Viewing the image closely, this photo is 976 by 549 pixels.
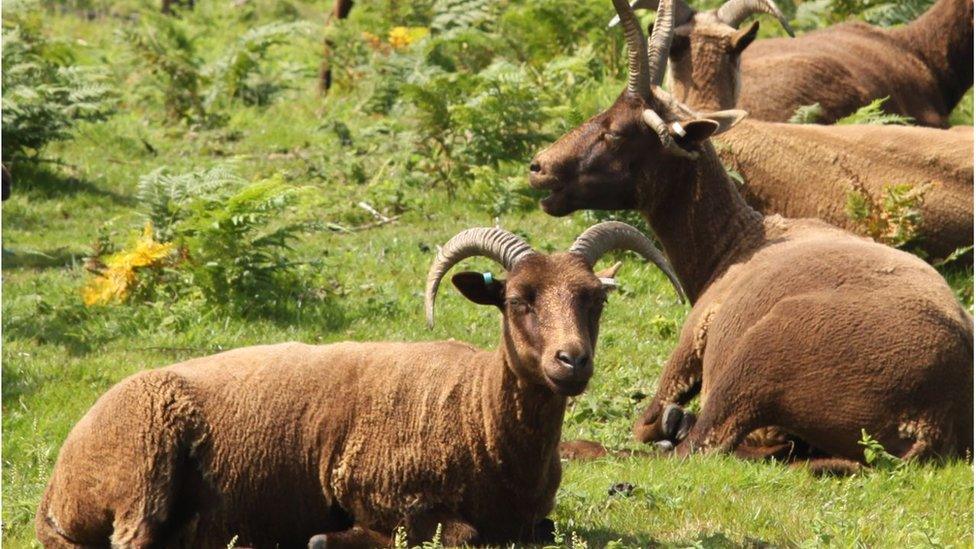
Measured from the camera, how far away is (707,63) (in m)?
15.4

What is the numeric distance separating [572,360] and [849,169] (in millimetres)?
6974

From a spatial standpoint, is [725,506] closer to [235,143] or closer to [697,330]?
[697,330]

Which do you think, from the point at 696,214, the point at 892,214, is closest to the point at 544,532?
the point at 696,214

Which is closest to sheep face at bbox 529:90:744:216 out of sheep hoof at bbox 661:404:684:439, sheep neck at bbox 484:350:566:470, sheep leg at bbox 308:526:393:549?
sheep hoof at bbox 661:404:684:439

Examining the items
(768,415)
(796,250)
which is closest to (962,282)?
(796,250)

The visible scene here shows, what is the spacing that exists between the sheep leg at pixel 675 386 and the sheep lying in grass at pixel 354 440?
2137 mm

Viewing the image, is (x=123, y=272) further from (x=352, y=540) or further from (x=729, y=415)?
(x=352, y=540)

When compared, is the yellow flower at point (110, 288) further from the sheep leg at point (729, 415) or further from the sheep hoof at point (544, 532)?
the sheep hoof at point (544, 532)

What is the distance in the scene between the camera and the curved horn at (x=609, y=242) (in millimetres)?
8352

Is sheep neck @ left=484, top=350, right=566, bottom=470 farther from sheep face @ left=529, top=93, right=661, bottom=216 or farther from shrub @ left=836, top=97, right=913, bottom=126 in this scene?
shrub @ left=836, top=97, right=913, bottom=126

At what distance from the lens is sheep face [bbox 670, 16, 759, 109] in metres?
15.4

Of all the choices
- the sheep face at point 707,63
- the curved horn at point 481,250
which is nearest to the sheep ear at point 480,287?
the curved horn at point 481,250

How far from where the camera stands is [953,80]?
1872cm

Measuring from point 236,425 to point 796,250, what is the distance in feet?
13.5
